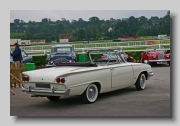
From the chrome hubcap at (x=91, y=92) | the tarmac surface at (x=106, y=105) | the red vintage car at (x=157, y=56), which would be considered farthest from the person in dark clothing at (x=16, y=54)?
the red vintage car at (x=157, y=56)

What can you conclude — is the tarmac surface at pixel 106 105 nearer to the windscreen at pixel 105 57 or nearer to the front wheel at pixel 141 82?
the front wheel at pixel 141 82

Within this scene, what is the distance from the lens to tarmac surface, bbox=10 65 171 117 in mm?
6508

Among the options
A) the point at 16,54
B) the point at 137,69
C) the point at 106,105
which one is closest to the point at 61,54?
the point at 16,54

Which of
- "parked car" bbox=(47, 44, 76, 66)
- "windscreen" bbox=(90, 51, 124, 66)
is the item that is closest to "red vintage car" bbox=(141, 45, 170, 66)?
"parked car" bbox=(47, 44, 76, 66)

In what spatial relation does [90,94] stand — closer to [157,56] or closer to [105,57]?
[105,57]

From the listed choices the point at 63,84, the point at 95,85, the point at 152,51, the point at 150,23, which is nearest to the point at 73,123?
the point at 63,84

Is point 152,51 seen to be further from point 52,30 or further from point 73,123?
point 73,123

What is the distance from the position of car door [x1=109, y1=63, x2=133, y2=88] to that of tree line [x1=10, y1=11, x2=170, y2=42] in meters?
1.33

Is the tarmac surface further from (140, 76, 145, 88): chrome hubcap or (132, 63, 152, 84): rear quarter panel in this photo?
(132, 63, 152, 84): rear quarter panel

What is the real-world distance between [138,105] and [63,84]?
1.74 meters

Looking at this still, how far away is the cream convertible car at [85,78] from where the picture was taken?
6867 mm

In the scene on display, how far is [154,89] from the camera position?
9.11 m

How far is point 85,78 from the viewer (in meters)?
7.21

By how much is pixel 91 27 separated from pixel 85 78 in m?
3.32
